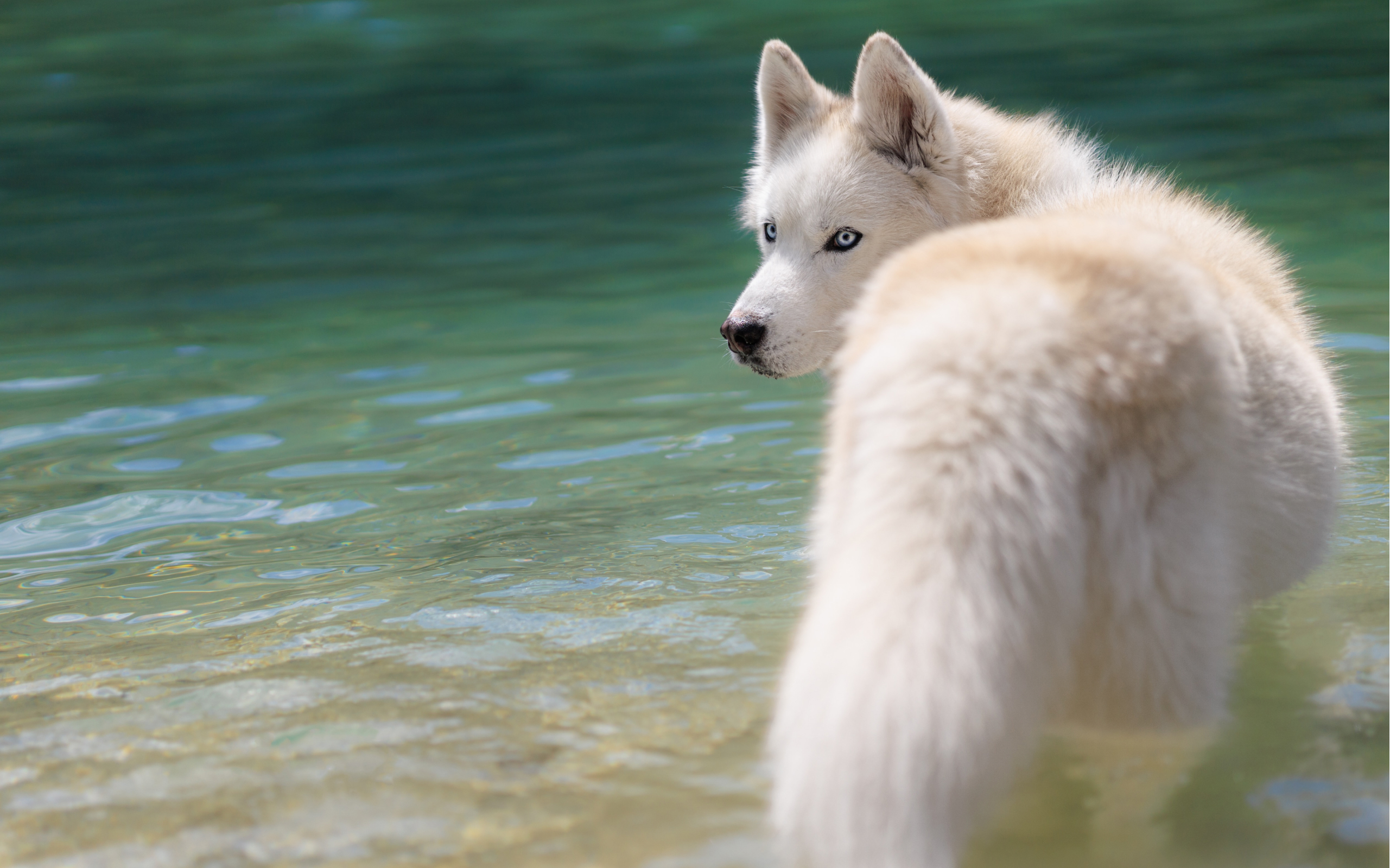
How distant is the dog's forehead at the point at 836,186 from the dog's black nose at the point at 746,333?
315 mm

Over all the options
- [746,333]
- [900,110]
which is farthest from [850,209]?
[746,333]

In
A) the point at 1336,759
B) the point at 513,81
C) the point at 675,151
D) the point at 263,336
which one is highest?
the point at 513,81

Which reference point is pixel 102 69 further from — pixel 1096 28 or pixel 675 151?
pixel 1096 28

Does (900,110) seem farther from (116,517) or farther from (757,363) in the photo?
(116,517)

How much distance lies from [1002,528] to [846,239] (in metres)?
1.92

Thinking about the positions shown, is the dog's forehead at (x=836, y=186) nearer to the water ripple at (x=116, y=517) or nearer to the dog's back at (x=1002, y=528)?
the dog's back at (x=1002, y=528)

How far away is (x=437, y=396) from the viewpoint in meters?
5.90

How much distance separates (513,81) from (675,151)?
12.6 feet

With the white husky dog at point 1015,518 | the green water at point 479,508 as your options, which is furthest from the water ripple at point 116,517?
the white husky dog at point 1015,518

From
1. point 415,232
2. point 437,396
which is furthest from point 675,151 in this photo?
point 437,396

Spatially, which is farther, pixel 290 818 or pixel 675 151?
pixel 675 151

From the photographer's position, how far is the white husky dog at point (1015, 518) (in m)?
1.62

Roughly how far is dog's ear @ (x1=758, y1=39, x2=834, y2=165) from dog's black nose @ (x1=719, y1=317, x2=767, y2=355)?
677 millimetres

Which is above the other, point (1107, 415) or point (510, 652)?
Result: point (1107, 415)
